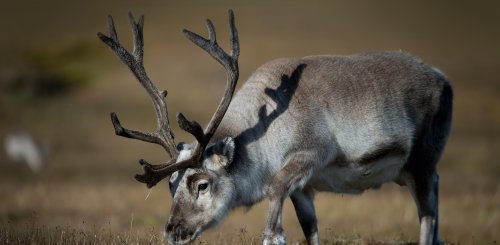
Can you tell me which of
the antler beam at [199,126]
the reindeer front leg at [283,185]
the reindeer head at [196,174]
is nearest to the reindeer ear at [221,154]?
the reindeer head at [196,174]

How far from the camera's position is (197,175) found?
28.0 feet

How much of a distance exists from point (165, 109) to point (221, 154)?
0.98 m

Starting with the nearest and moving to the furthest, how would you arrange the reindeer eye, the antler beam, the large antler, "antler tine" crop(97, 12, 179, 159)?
the antler beam, the large antler, the reindeer eye, "antler tine" crop(97, 12, 179, 159)

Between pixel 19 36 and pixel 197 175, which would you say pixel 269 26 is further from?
pixel 197 175

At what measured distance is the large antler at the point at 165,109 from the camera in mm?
8453

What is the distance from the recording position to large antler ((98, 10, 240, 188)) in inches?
333

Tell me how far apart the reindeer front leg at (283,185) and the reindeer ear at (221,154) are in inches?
24.9

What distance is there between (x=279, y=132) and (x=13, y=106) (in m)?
38.7

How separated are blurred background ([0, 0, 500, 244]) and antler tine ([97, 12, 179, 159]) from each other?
114 cm

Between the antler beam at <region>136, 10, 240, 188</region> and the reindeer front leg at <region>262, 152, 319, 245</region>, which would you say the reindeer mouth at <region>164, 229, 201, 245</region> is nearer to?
the antler beam at <region>136, 10, 240, 188</region>

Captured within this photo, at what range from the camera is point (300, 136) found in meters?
8.97

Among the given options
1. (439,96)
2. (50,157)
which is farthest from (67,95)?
(439,96)

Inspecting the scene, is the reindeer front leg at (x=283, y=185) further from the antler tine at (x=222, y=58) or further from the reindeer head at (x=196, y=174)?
the antler tine at (x=222, y=58)

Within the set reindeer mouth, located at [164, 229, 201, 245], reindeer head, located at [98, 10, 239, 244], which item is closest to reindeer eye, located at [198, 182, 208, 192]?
reindeer head, located at [98, 10, 239, 244]
